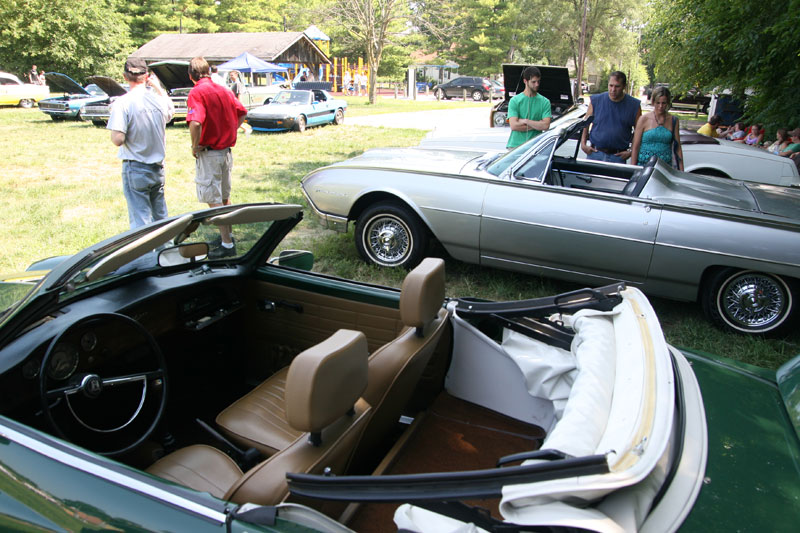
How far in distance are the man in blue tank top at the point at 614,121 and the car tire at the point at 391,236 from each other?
2.71 meters

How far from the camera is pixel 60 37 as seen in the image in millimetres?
29000

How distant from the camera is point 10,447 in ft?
5.44

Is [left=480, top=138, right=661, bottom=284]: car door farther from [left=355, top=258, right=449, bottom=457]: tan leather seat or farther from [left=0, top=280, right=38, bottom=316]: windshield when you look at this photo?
[left=0, top=280, right=38, bottom=316]: windshield

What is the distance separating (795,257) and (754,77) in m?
5.23

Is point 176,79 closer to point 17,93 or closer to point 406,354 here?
point 17,93

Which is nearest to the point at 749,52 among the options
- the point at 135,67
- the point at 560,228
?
the point at 560,228

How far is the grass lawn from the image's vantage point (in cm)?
466

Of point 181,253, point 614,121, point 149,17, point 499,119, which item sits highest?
point 149,17

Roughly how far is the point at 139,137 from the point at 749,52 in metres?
7.84

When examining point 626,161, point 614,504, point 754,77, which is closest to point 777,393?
point 614,504

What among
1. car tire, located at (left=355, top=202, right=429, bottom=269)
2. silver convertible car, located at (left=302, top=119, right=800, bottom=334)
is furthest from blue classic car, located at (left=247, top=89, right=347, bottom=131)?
car tire, located at (left=355, top=202, right=429, bottom=269)

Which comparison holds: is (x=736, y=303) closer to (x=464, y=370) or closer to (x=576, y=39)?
(x=464, y=370)

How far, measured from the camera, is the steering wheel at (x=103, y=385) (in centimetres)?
203

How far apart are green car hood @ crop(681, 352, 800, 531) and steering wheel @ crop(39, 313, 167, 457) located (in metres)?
1.99
